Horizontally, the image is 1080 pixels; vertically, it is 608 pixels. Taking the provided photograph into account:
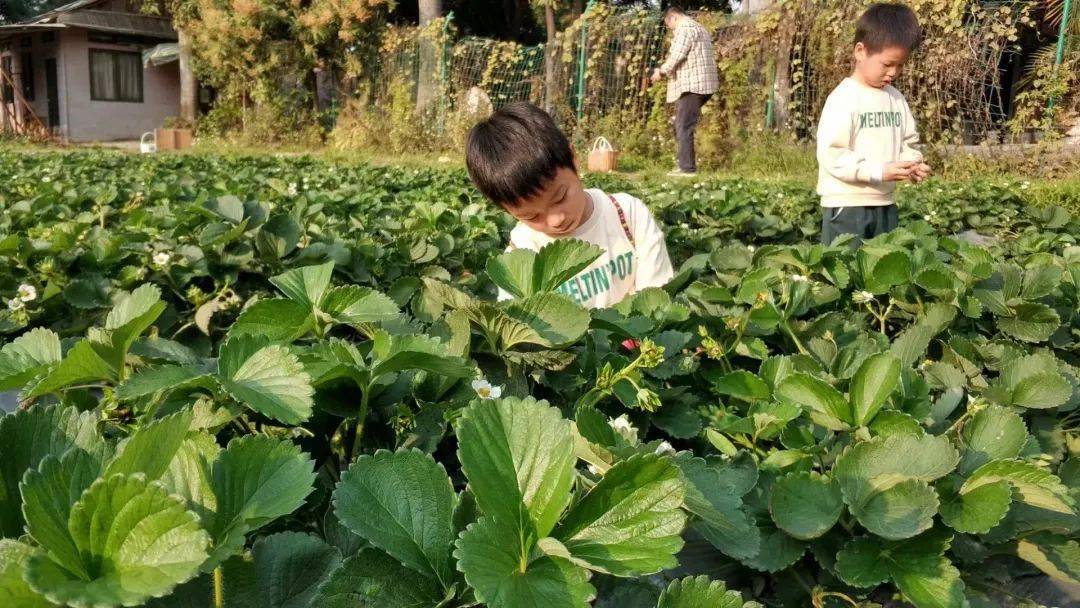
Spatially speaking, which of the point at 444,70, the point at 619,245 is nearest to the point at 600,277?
the point at 619,245

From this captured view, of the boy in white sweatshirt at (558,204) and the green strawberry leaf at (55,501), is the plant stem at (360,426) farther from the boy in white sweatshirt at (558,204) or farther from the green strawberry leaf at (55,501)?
the boy in white sweatshirt at (558,204)

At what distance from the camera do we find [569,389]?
1041mm

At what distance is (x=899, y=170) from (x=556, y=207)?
1.95 meters

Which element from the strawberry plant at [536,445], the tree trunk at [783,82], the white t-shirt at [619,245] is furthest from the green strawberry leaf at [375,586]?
the tree trunk at [783,82]

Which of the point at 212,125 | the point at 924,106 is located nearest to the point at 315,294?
the point at 924,106

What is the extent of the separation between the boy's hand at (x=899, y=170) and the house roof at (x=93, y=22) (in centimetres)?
2457

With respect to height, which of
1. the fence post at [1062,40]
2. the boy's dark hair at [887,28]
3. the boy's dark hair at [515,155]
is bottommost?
the boy's dark hair at [515,155]

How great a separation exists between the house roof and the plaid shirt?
19599 mm

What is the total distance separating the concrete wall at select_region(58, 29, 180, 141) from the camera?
23.7m

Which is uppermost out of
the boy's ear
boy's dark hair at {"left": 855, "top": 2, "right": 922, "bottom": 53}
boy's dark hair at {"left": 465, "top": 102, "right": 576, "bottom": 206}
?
boy's dark hair at {"left": 855, "top": 2, "right": 922, "bottom": 53}

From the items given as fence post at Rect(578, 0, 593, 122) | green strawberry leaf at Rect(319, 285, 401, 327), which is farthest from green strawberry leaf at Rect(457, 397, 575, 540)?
fence post at Rect(578, 0, 593, 122)

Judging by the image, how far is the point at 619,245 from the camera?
2.48 m

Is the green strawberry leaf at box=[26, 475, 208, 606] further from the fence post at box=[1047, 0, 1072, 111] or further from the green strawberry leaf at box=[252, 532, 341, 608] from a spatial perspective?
the fence post at box=[1047, 0, 1072, 111]

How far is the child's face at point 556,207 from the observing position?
2203mm
